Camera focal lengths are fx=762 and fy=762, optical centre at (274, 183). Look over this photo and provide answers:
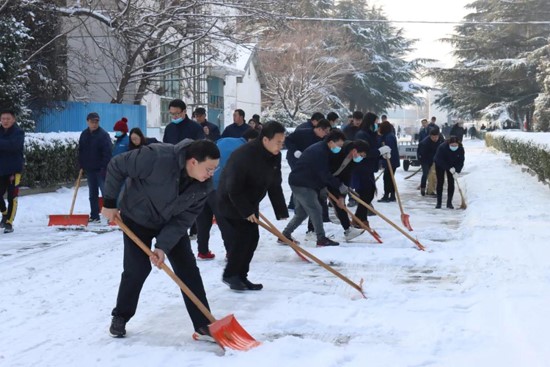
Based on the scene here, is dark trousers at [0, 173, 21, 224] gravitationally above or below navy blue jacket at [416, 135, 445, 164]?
below

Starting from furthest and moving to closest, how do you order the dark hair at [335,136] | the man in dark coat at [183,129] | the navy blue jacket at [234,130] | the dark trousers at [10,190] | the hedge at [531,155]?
1. the hedge at [531,155]
2. the navy blue jacket at [234,130]
3. the dark trousers at [10,190]
4. the man in dark coat at [183,129]
5. the dark hair at [335,136]

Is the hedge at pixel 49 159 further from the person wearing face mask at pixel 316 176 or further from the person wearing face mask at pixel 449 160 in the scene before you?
the person wearing face mask at pixel 449 160

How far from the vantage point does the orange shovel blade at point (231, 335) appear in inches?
200

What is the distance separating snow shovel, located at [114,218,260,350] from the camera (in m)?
5.08

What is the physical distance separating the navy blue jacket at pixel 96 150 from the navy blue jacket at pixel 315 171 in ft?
12.6

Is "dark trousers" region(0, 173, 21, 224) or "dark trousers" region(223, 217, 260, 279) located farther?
"dark trousers" region(0, 173, 21, 224)

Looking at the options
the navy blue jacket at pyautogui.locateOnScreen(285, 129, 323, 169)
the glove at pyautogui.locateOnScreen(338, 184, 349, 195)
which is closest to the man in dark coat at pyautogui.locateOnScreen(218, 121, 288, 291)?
the glove at pyautogui.locateOnScreen(338, 184, 349, 195)

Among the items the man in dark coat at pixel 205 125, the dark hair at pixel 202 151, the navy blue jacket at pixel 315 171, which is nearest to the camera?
the dark hair at pixel 202 151

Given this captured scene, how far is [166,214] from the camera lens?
5.12 m

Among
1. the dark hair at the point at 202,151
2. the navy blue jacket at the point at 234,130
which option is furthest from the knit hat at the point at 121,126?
the dark hair at the point at 202,151

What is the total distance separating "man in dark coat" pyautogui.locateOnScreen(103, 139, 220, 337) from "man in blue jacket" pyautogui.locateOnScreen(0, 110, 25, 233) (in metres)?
5.80

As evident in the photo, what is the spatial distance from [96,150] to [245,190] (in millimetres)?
5577

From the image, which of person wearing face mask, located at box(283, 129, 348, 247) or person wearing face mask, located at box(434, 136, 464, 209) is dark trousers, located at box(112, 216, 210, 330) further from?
person wearing face mask, located at box(434, 136, 464, 209)

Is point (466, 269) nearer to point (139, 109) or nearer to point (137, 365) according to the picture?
point (137, 365)
